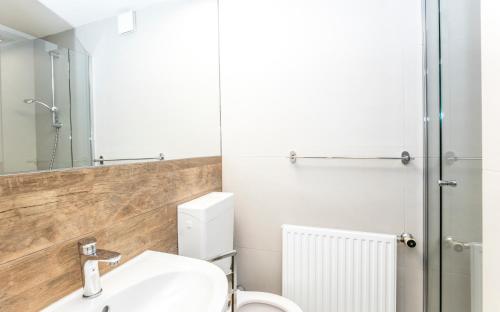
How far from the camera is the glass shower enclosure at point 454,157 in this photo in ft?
2.49

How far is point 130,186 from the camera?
0.90m

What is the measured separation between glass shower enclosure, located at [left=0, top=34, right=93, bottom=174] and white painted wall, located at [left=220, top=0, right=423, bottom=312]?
32.6 inches

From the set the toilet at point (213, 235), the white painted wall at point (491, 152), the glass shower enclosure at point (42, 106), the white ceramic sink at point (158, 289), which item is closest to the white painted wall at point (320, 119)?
the toilet at point (213, 235)

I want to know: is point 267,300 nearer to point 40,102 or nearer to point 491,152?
point 491,152

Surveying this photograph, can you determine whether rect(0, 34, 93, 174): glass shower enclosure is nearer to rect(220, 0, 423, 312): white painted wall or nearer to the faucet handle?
the faucet handle

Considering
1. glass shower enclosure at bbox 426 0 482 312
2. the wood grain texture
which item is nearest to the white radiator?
glass shower enclosure at bbox 426 0 482 312

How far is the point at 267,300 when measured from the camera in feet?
4.15

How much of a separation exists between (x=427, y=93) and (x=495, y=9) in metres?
0.61

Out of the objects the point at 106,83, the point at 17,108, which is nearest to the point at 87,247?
the point at 17,108

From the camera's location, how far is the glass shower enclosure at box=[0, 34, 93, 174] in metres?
0.61

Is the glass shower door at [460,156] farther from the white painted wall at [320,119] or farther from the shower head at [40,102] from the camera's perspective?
the shower head at [40,102]

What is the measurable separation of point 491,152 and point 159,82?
126 cm

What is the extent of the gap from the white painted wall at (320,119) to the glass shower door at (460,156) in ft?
0.68

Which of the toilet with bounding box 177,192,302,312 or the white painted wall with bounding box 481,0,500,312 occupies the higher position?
the white painted wall with bounding box 481,0,500,312
